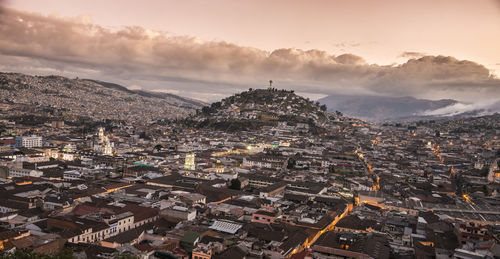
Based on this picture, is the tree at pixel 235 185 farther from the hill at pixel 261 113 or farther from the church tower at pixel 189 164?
the hill at pixel 261 113

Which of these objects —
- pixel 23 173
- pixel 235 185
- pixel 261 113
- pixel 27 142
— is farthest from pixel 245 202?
pixel 261 113

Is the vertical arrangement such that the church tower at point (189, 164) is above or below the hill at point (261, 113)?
below

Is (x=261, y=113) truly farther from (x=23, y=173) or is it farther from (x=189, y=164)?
(x=23, y=173)

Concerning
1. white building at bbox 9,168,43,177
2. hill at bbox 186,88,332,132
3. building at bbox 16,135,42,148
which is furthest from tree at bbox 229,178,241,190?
hill at bbox 186,88,332,132

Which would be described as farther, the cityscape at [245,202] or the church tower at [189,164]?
the church tower at [189,164]

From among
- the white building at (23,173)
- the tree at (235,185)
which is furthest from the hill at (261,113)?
the white building at (23,173)

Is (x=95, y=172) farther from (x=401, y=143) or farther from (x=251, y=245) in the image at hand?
(x=401, y=143)

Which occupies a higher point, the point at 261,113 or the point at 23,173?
the point at 261,113

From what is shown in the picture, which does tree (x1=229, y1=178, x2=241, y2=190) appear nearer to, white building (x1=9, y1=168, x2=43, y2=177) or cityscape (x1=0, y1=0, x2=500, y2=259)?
cityscape (x1=0, y1=0, x2=500, y2=259)
